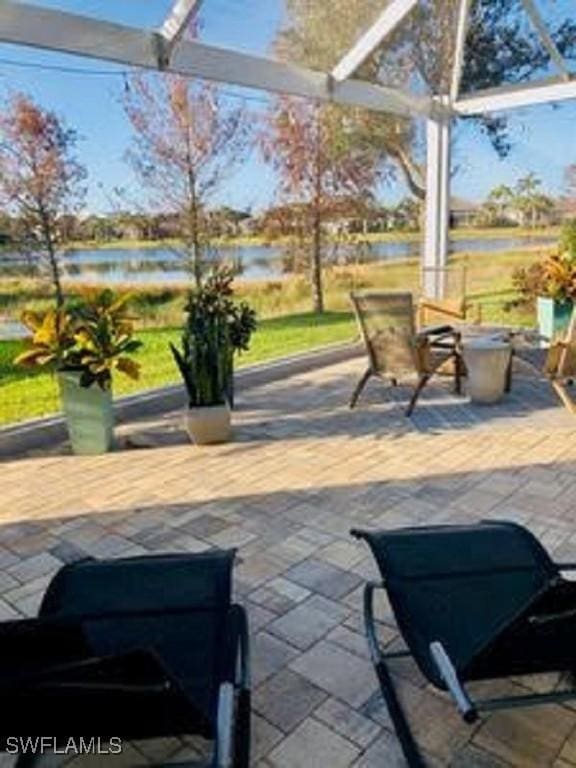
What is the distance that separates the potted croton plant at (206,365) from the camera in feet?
15.6

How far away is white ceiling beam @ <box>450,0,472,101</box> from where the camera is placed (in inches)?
268

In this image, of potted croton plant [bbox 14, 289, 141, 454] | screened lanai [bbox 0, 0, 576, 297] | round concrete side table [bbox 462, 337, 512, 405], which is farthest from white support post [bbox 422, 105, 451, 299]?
potted croton plant [bbox 14, 289, 141, 454]

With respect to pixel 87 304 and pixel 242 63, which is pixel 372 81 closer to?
pixel 242 63

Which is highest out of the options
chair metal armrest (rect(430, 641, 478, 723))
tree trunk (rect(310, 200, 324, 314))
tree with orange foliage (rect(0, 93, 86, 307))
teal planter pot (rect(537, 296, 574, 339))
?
tree with orange foliage (rect(0, 93, 86, 307))

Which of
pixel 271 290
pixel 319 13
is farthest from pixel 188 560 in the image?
pixel 271 290

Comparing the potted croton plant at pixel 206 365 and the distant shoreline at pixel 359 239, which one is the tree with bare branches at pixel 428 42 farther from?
the potted croton plant at pixel 206 365

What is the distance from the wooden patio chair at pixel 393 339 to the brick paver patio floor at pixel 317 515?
0.36 metres

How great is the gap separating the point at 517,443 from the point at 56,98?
6.33 meters

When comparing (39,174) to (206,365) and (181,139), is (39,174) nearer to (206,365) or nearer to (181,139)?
(181,139)

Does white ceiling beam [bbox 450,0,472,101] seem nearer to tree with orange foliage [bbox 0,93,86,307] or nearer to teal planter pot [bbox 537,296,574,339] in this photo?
teal planter pot [bbox 537,296,574,339]

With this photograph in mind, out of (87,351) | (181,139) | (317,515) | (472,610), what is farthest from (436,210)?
(472,610)

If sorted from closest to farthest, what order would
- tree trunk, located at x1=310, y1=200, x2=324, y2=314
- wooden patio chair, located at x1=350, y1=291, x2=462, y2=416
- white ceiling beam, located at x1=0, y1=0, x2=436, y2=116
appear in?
white ceiling beam, located at x1=0, y1=0, x2=436, y2=116 → wooden patio chair, located at x1=350, y1=291, x2=462, y2=416 → tree trunk, located at x1=310, y1=200, x2=324, y2=314

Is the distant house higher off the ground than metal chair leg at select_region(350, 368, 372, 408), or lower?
higher

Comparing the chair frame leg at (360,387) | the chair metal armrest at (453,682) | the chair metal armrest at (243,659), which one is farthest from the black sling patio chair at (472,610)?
the chair frame leg at (360,387)
